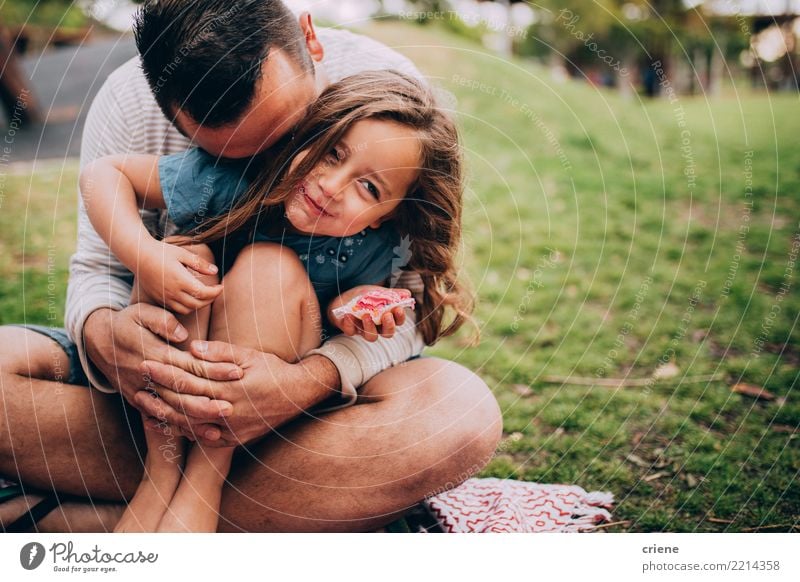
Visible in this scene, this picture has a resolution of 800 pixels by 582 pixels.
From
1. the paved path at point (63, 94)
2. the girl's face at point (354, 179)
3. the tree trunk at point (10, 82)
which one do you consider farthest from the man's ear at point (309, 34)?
the tree trunk at point (10, 82)

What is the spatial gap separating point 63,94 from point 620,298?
142 inches

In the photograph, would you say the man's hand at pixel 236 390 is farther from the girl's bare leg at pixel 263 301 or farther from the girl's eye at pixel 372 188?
the girl's eye at pixel 372 188

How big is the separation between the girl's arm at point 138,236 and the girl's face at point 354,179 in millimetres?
131

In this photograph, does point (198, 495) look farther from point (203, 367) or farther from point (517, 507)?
point (517, 507)

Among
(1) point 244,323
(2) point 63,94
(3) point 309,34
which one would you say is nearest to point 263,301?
(1) point 244,323

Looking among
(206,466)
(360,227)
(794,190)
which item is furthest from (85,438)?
(794,190)

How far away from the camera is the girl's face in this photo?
2.57 feet

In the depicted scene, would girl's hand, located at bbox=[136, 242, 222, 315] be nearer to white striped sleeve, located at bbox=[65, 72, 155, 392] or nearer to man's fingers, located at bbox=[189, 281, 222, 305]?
man's fingers, located at bbox=[189, 281, 222, 305]

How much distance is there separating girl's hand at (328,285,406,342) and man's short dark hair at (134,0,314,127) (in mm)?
249

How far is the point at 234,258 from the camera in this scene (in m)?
0.86

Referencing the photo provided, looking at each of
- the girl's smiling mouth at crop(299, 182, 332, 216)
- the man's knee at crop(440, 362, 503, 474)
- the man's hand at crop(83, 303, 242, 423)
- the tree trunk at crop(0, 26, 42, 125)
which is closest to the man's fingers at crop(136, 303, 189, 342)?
the man's hand at crop(83, 303, 242, 423)

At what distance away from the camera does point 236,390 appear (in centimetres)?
77
